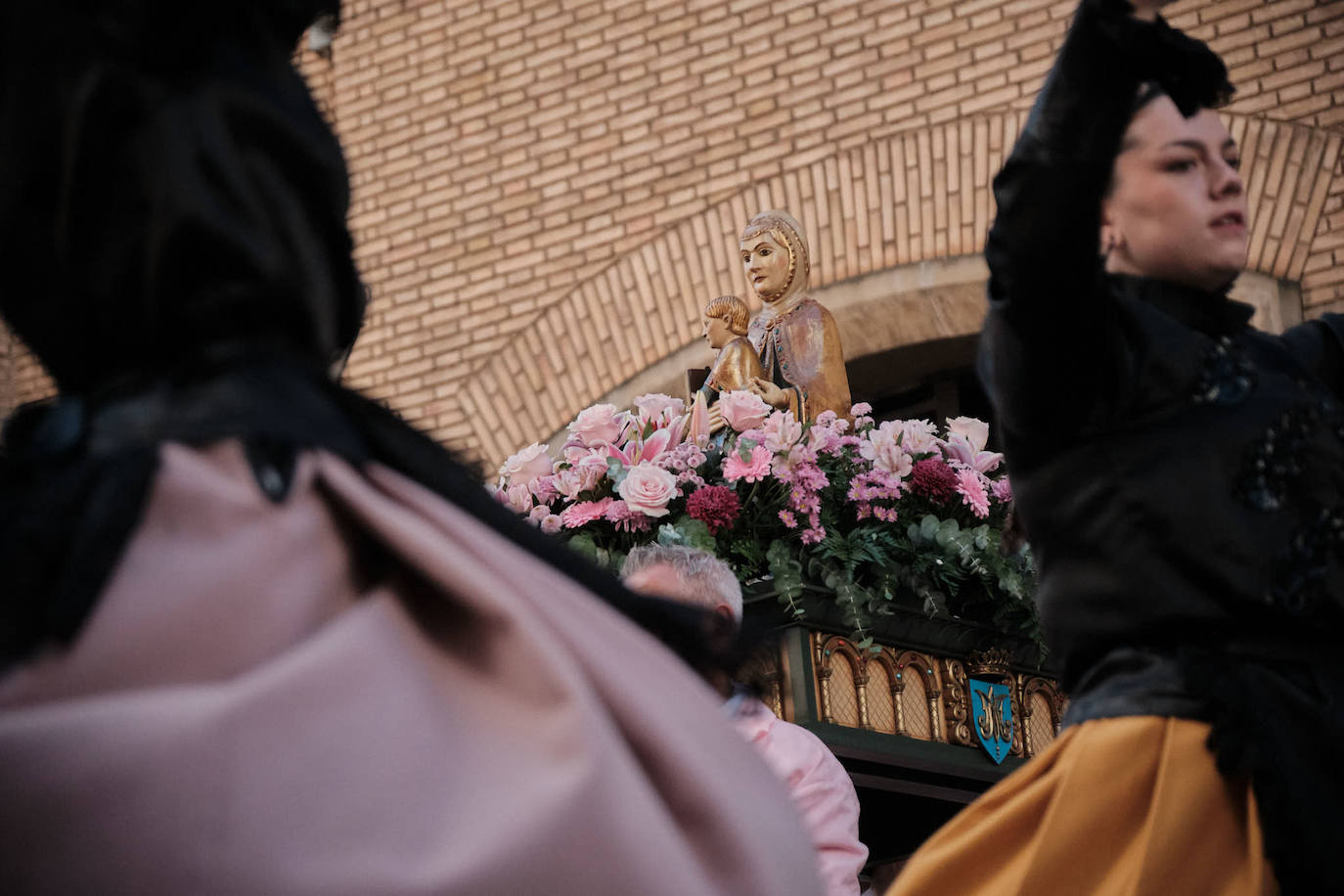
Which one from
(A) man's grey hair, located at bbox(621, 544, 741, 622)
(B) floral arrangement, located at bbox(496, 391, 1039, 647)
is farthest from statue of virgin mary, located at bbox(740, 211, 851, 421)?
(A) man's grey hair, located at bbox(621, 544, 741, 622)

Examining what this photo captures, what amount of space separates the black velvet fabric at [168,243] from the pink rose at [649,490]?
255cm

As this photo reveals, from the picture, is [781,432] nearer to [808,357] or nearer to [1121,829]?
[808,357]

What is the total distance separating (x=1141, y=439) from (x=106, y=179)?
132 cm

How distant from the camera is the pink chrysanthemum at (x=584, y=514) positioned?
3842 millimetres

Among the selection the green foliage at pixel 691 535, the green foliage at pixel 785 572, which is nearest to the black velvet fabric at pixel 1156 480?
the green foliage at pixel 785 572

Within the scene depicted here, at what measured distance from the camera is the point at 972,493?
392 cm

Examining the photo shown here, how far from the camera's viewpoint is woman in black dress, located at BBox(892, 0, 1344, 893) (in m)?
1.85

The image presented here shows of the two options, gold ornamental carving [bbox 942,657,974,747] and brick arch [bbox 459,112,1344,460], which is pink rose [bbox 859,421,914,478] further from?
brick arch [bbox 459,112,1344,460]

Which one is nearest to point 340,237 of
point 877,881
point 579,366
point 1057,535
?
point 1057,535

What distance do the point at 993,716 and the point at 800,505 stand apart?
703 millimetres

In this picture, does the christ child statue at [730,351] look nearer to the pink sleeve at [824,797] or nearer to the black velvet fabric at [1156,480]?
the pink sleeve at [824,797]

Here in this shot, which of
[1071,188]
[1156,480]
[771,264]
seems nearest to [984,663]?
[771,264]

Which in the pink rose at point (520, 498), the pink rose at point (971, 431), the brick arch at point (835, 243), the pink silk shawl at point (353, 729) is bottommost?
the brick arch at point (835, 243)

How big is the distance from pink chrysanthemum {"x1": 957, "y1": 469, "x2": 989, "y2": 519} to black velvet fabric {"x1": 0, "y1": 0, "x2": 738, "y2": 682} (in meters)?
2.84
